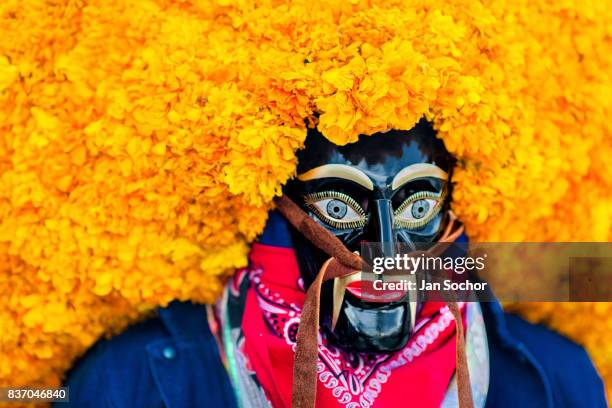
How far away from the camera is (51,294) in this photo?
1.79 metres

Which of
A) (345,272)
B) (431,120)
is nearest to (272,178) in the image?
(345,272)

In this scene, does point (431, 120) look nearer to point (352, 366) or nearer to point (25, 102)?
point (352, 366)

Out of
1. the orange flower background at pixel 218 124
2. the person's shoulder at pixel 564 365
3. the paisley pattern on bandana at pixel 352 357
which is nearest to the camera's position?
the orange flower background at pixel 218 124

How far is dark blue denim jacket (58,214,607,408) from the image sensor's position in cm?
183

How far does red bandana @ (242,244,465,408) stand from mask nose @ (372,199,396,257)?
0.78ft

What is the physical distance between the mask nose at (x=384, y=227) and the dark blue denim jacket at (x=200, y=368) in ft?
0.81

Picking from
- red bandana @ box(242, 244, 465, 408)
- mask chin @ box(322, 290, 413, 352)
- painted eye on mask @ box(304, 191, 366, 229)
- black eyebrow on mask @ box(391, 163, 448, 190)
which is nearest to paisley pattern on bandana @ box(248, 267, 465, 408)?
red bandana @ box(242, 244, 465, 408)

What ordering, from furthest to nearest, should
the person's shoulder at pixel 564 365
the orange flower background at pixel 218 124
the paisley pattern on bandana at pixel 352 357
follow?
the person's shoulder at pixel 564 365
the paisley pattern on bandana at pixel 352 357
the orange flower background at pixel 218 124

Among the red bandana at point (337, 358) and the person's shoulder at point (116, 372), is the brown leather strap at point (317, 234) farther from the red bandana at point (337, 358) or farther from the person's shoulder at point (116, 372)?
the person's shoulder at point (116, 372)

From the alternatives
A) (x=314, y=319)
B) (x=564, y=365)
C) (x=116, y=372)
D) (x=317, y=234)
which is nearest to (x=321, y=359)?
(x=314, y=319)

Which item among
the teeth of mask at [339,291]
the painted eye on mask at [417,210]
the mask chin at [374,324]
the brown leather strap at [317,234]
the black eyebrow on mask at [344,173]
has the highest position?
the black eyebrow on mask at [344,173]

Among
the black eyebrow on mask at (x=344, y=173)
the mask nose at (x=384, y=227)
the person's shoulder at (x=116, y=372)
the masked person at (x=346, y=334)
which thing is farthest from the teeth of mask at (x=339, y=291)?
the person's shoulder at (x=116, y=372)

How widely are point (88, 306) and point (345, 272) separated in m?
0.66

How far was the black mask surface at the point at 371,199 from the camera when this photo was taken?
65.2 inches
